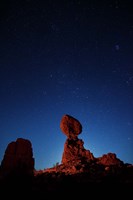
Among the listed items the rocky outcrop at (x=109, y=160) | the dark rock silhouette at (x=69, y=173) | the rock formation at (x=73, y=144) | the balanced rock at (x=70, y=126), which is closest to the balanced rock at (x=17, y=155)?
the dark rock silhouette at (x=69, y=173)

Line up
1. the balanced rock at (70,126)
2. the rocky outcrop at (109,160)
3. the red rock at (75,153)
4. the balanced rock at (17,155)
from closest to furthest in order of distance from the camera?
the balanced rock at (17,155) → the rocky outcrop at (109,160) → the red rock at (75,153) → the balanced rock at (70,126)

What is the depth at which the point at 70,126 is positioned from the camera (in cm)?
4641

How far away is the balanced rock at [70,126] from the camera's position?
45.3 meters

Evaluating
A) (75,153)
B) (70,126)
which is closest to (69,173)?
(75,153)

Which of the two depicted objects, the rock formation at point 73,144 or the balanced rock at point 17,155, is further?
the rock formation at point 73,144

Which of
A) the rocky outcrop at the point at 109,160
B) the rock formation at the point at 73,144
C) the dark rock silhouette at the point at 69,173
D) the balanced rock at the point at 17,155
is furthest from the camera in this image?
the rock formation at the point at 73,144

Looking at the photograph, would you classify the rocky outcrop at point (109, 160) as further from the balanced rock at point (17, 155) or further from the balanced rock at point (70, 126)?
the balanced rock at point (17, 155)

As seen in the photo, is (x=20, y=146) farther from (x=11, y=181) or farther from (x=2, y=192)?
(x=2, y=192)

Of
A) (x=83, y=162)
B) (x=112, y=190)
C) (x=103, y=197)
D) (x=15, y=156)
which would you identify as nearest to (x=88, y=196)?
(x=103, y=197)

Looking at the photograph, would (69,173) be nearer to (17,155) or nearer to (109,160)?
(17,155)

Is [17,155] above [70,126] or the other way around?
the other way around

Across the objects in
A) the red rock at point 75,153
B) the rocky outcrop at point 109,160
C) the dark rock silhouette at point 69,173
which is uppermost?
the red rock at point 75,153

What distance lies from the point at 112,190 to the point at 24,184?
6573 mm

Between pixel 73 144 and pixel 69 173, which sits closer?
pixel 69 173
